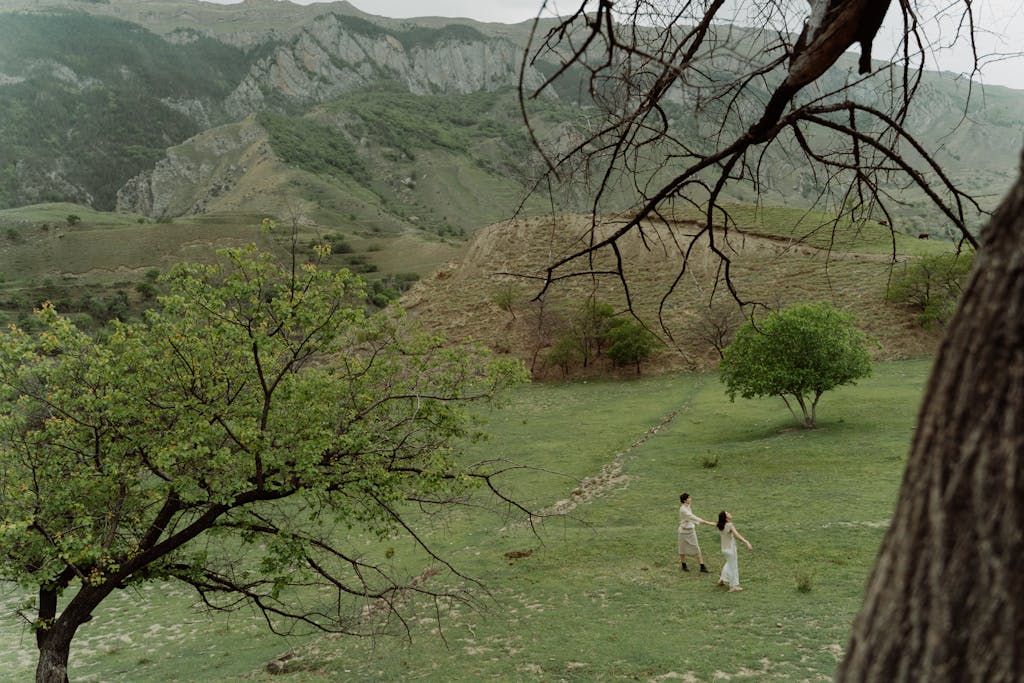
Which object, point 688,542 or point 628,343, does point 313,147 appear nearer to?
point 628,343

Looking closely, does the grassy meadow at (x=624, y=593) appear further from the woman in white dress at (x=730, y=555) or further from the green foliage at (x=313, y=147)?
the green foliage at (x=313, y=147)

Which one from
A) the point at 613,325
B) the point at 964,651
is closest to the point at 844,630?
the point at 964,651

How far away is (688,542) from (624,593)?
1442 mm

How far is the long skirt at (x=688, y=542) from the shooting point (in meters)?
10.6

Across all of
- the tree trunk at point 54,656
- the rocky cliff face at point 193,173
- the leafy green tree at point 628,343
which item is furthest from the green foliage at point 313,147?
the tree trunk at point 54,656

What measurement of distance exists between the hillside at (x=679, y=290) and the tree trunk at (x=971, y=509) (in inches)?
1187

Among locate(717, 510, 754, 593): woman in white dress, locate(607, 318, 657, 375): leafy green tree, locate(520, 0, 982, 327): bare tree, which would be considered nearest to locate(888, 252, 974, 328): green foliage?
locate(607, 318, 657, 375): leafy green tree

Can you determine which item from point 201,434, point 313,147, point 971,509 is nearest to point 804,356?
point 201,434

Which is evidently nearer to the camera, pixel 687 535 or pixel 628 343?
pixel 687 535

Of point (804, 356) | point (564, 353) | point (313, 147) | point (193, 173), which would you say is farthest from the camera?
point (193, 173)

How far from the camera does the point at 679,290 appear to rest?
43375mm

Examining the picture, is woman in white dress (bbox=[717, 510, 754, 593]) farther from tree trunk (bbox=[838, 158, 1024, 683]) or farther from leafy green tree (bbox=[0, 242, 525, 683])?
tree trunk (bbox=[838, 158, 1024, 683])

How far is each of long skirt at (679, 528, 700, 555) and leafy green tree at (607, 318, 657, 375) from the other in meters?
26.2

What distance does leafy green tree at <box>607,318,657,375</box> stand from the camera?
3688 centimetres
